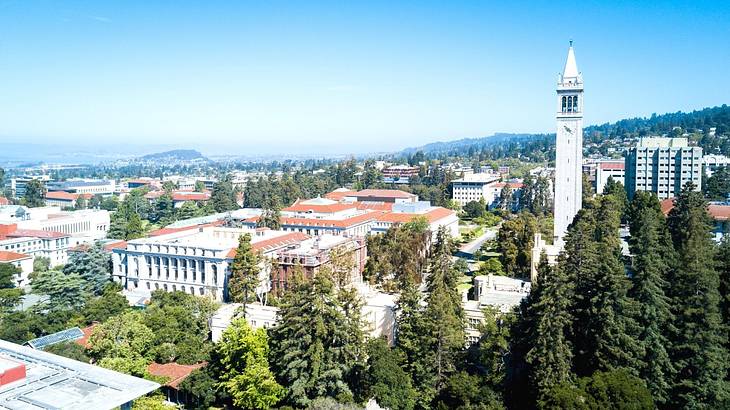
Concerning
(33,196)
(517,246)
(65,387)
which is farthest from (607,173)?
(33,196)

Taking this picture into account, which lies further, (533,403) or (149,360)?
(149,360)

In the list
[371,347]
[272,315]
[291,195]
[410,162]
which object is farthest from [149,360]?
[410,162]

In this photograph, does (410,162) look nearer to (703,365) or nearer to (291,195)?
(291,195)

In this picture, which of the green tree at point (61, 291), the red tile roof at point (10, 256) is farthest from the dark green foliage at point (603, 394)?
the red tile roof at point (10, 256)

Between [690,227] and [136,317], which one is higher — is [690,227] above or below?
above

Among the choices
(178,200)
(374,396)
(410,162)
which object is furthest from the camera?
(410,162)

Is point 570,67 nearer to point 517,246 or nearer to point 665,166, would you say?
point 517,246

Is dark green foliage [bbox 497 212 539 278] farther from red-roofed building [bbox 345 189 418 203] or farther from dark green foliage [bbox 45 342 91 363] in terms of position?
red-roofed building [bbox 345 189 418 203]
